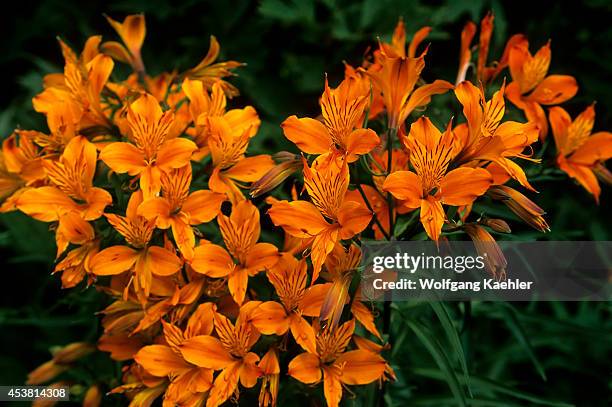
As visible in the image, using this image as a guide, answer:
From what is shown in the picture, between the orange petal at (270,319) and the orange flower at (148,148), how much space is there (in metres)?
0.28

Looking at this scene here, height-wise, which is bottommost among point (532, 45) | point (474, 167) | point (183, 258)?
point (183, 258)

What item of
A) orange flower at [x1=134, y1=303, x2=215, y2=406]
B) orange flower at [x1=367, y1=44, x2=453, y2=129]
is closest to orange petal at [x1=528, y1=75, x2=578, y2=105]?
orange flower at [x1=367, y1=44, x2=453, y2=129]

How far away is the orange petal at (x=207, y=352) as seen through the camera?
1225 millimetres

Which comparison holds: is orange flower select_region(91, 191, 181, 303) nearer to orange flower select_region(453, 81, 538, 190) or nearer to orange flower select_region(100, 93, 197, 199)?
orange flower select_region(100, 93, 197, 199)

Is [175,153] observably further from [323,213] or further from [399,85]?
[399,85]

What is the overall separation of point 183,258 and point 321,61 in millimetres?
1206

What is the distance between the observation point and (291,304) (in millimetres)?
1230

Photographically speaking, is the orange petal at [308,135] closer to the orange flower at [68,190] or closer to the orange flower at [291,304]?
the orange flower at [291,304]

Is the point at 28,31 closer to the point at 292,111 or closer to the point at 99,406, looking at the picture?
the point at 292,111

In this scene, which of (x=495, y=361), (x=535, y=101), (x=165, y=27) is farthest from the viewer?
(x=165, y=27)

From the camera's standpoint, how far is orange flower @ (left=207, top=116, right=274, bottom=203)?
4.40 ft

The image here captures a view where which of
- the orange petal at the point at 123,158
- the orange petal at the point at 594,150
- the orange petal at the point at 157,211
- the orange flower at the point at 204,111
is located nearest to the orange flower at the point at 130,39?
the orange flower at the point at 204,111

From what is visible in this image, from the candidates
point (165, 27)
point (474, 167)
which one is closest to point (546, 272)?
point (474, 167)

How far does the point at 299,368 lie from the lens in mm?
1224
